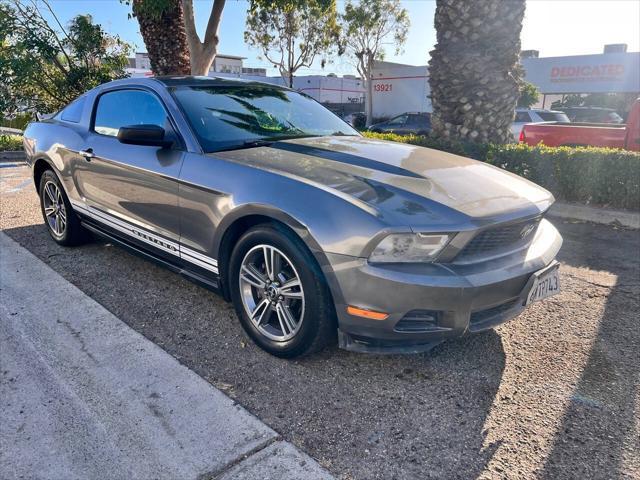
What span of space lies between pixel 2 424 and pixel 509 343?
9.26ft

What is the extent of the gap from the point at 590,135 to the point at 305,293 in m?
8.43

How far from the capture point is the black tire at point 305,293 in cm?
252

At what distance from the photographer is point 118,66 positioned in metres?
11.9

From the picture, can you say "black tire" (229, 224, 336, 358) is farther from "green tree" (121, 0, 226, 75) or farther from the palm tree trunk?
the palm tree trunk

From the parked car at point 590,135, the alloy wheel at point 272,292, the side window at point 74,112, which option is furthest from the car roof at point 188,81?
the parked car at point 590,135

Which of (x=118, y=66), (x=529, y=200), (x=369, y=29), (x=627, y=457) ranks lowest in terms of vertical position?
(x=627, y=457)

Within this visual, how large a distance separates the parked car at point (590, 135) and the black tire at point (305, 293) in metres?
7.40

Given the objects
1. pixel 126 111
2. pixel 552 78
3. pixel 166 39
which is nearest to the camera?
pixel 126 111

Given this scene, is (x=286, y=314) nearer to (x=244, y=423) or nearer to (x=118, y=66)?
(x=244, y=423)

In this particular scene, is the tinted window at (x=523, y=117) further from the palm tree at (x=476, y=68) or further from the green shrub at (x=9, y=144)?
the green shrub at (x=9, y=144)

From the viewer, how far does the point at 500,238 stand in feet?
8.55

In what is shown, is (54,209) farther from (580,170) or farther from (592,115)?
(592,115)

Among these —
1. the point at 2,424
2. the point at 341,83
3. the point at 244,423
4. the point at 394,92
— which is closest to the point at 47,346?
the point at 2,424

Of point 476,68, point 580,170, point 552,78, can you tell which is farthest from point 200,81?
point 552,78
